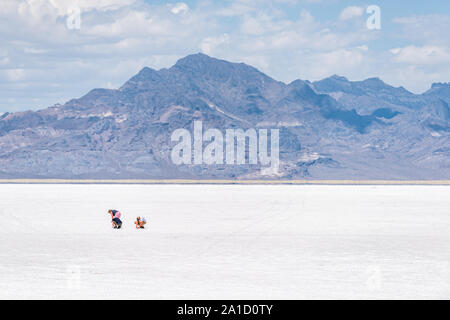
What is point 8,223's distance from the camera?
50406mm

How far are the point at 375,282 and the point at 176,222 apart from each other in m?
27.9


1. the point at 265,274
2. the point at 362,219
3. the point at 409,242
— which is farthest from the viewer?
the point at 362,219
